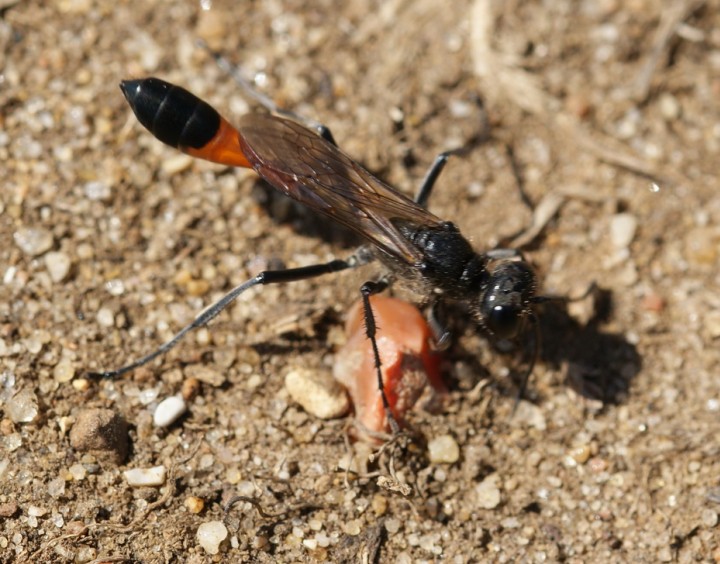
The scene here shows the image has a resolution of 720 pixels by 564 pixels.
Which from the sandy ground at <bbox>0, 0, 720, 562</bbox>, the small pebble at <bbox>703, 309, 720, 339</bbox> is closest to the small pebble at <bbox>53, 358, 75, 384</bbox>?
the sandy ground at <bbox>0, 0, 720, 562</bbox>

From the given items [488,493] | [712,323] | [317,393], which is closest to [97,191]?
[317,393]

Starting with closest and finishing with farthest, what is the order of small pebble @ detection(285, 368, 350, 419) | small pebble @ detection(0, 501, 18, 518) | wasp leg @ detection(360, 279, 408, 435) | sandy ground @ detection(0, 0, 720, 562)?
1. small pebble @ detection(0, 501, 18, 518)
2. sandy ground @ detection(0, 0, 720, 562)
3. wasp leg @ detection(360, 279, 408, 435)
4. small pebble @ detection(285, 368, 350, 419)

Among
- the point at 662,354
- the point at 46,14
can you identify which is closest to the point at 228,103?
the point at 46,14

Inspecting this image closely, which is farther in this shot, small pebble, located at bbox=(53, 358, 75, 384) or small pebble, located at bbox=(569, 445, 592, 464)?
small pebble, located at bbox=(569, 445, 592, 464)

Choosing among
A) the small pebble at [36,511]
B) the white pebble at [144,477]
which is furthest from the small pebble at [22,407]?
the white pebble at [144,477]

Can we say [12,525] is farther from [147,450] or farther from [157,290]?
[157,290]

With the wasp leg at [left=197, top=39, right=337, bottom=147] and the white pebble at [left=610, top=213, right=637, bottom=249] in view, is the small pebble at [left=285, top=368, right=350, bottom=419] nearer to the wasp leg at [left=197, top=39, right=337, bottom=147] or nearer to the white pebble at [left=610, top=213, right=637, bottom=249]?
the wasp leg at [left=197, top=39, right=337, bottom=147]
